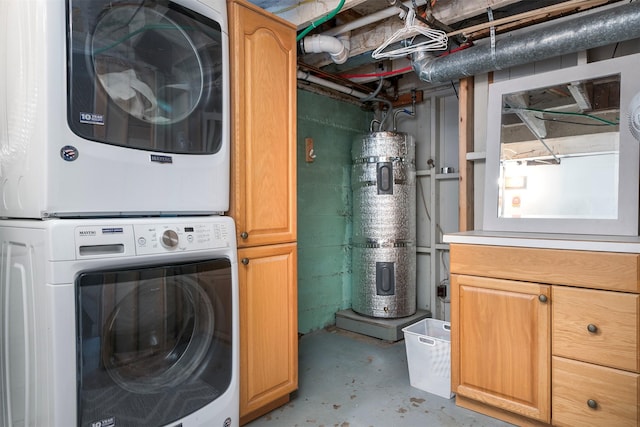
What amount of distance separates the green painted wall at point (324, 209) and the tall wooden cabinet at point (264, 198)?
40.2 inches

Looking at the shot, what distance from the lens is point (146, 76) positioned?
131cm

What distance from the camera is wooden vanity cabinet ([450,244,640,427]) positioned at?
146 centimetres

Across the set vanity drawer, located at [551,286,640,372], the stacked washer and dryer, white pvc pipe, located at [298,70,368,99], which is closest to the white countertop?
vanity drawer, located at [551,286,640,372]

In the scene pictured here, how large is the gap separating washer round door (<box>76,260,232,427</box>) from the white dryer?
241 mm

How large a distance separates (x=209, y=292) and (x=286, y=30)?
1.30 metres

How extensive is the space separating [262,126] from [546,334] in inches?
59.8

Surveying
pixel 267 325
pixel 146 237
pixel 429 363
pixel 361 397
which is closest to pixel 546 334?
pixel 429 363

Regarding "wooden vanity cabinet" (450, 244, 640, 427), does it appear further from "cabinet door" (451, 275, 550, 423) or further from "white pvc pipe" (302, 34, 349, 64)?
"white pvc pipe" (302, 34, 349, 64)

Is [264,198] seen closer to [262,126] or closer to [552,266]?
[262,126]

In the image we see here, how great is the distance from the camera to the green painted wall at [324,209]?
2.97 m

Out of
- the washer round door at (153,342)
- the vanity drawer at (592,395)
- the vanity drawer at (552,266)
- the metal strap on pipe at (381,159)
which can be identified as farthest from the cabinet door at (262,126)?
the vanity drawer at (592,395)

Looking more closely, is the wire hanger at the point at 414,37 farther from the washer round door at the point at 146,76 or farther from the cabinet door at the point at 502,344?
the cabinet door at the point at 502,344

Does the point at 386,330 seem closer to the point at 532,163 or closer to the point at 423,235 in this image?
the point at 423,235

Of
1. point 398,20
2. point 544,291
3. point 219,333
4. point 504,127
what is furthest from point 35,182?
point 504,127
